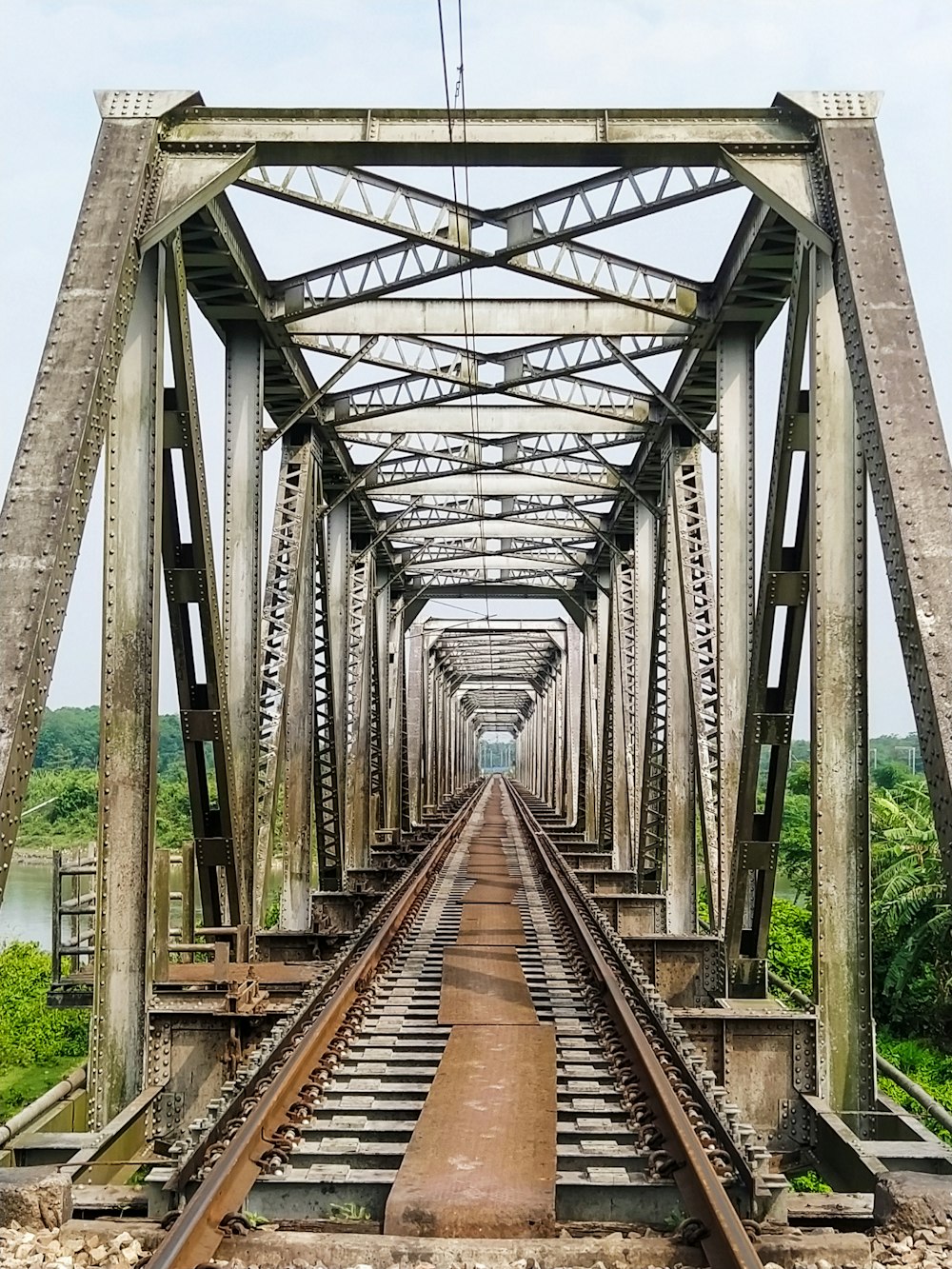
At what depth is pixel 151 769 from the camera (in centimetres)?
730

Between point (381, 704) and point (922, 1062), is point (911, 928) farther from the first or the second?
point (381, 704)

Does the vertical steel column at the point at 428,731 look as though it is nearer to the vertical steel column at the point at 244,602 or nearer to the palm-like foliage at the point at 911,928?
the palm-like foliage at the point at 911,928

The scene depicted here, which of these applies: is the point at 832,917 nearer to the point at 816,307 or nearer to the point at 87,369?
the point at 816,307

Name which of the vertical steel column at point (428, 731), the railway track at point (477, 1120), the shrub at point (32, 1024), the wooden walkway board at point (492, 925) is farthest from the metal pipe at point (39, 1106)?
the vertical steel column at point (428, 731)

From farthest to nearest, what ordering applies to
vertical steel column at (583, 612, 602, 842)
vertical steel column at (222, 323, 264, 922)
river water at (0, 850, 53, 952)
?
river water at (0, 850, 53, 952) → vertical steel column at (583, 612, 602, 842) → vertical steel column at (222, 323, 264, 922)

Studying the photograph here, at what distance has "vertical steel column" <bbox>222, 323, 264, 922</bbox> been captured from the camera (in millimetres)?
11078

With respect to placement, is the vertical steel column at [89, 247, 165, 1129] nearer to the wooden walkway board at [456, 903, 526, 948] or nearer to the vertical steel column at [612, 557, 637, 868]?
the wooden walkway board at [456, 903, 526, 948]

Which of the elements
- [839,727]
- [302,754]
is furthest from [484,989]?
[302,754]

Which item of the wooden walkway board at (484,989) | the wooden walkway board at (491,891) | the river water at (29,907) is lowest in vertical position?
the river water at (29,907)

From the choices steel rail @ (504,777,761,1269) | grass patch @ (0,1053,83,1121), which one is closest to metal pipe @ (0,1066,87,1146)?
steel rail @ (504,777,761,1269)

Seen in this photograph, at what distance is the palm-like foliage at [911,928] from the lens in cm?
2066

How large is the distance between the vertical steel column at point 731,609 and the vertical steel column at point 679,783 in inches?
107

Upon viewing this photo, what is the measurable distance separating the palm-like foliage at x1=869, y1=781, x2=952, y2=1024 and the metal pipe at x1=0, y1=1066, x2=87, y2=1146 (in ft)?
51.3

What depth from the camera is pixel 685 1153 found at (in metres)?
4.70
